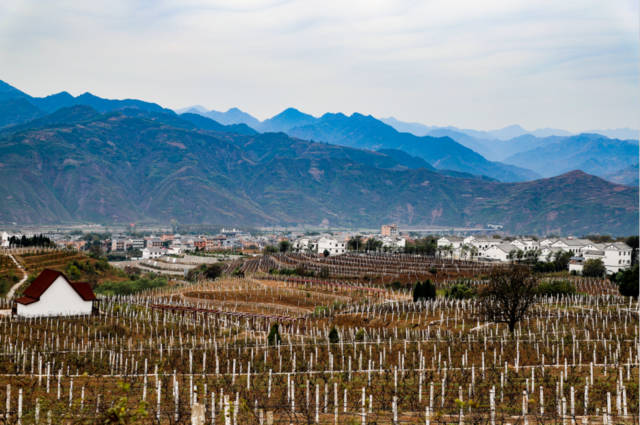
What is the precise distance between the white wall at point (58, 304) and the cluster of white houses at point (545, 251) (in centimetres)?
5798

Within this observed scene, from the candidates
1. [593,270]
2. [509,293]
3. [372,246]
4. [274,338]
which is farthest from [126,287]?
[372,246]

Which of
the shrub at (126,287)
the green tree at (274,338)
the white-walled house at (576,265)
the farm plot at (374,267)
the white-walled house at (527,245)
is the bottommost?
the shrub at (126,287)

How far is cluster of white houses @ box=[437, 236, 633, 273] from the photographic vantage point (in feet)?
296

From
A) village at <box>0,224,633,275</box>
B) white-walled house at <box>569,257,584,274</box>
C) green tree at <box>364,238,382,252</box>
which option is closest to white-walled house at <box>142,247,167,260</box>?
village at <box>0,224,633,275</box>

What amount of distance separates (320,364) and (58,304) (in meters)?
23.4

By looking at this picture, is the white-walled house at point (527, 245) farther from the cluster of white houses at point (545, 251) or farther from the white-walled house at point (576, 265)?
the white-walled house at point (576, 265)

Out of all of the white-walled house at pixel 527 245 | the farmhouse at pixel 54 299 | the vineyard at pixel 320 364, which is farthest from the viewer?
the white-walled house at pixel 527 245

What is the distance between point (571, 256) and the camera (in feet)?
318

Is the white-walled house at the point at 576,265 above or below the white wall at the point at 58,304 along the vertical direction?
above

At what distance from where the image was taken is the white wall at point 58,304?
4366 centimetres

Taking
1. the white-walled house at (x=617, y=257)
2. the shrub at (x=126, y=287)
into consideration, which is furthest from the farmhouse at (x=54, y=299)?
the white-walled house at (x=617, y=257)

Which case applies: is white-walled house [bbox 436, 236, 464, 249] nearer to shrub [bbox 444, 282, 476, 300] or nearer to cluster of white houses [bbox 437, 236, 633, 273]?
cluster of white houses [bbox 437, 236, 633, 273]

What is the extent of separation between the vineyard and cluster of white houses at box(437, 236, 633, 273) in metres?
42.0

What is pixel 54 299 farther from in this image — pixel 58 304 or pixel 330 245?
pixel 330 245
